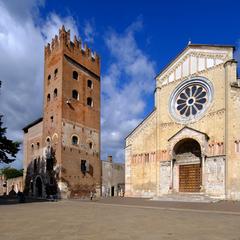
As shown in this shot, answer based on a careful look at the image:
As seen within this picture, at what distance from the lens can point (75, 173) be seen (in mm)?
38500

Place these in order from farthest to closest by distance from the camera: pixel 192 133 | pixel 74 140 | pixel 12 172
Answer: pixel 12 172
pixel 74 140
pixel 192 133

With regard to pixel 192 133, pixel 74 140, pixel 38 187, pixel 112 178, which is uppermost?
pixel 192 133

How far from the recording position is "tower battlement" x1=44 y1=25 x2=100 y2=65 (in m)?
41.0

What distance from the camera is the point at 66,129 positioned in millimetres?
38656

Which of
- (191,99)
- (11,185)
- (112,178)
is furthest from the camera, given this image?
(11,185)

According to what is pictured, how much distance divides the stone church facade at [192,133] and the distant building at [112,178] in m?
9.99

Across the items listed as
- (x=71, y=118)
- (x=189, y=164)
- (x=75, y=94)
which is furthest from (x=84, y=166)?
(x=189, y=164)

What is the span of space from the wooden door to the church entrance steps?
1.54m

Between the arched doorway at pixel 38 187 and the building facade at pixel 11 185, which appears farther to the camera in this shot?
the building facade at pixel 11 185

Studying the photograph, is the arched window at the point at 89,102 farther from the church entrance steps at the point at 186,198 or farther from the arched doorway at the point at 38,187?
the church entrance steps at the point at 186,198

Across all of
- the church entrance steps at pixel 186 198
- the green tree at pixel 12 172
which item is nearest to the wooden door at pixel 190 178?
the church entrance steps at pixel 186 198

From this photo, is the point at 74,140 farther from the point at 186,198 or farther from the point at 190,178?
the point at 186,198

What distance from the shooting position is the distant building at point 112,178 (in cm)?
4562

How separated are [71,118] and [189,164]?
1573 cm
